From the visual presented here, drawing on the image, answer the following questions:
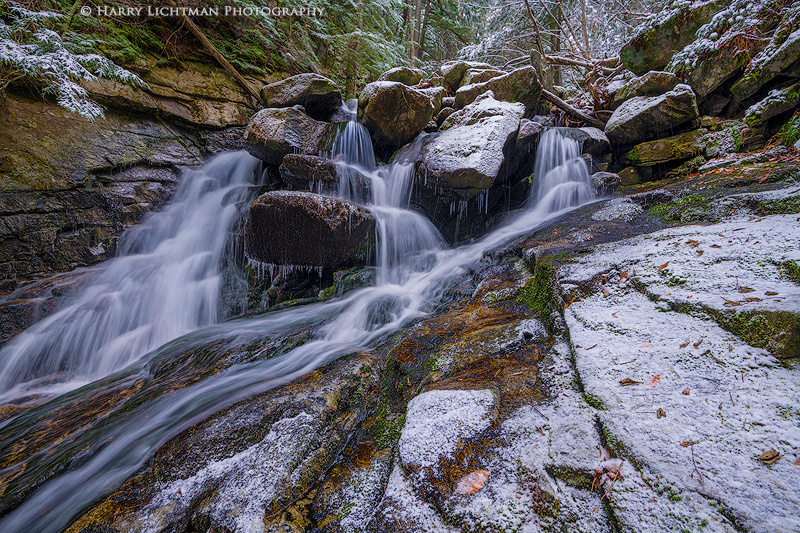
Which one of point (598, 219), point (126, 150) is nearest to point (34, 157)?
point (126, 150)

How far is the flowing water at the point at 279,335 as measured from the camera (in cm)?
209

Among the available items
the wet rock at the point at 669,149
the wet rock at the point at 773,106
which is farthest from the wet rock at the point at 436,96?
the wet rock at the point at 773,106

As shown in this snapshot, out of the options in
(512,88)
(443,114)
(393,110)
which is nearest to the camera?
(393,110)

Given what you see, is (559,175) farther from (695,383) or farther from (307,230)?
(695,383)

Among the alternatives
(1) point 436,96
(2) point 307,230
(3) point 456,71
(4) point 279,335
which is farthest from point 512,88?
(4) point 279,335

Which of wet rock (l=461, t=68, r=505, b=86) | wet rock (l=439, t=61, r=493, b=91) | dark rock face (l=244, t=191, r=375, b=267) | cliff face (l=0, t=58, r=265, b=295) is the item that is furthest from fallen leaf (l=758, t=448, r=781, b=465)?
wet rock (l=439, t=61, r=493, b=91)

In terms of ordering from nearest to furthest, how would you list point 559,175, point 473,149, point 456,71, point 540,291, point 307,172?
1. point 540,291
2. point 473,149
3. point 307,172
4. point 559,175
5. point 456,71

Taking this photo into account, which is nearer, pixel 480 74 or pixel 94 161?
pixel 94 161

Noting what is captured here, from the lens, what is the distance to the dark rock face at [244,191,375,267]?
16.0 ft

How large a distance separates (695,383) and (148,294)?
7290mm

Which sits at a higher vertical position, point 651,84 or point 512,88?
point 512,88

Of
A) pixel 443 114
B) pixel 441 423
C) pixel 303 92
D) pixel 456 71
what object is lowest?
pixel 441 423

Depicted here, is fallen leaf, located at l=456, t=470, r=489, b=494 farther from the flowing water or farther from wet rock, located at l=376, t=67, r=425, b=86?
wet rock, located at l=376, t=67, r=425, b=86

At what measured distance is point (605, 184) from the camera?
6.50 metres
